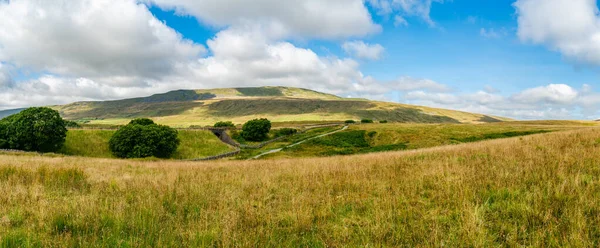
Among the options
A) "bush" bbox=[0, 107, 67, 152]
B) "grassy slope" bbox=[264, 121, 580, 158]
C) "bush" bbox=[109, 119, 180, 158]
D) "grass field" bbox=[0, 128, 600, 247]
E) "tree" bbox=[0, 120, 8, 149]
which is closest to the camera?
"grass field" bbox=[0, 128, 600, 247]

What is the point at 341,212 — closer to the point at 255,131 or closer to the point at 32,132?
the point at 32,132

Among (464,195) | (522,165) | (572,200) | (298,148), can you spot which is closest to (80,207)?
(464,195)

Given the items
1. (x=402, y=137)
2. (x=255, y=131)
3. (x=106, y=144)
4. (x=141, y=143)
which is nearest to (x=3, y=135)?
(x=106, y=144)

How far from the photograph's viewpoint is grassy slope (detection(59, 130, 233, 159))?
188ft

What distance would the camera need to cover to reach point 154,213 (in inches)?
223

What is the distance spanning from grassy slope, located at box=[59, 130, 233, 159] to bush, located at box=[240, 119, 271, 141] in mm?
14908

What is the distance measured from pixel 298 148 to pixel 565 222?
66.9 metres

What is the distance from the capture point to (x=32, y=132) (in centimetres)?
5106

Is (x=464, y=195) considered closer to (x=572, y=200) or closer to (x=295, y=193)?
(x=572, y=200)

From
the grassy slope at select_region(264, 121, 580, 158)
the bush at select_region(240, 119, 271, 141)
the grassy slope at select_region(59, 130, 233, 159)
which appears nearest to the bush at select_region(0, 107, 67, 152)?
the grassy slope at select_region(59, 130, 233, 159)

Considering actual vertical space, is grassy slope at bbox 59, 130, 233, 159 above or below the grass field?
below

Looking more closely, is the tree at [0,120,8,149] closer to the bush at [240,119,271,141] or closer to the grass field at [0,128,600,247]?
the bush at [240,119,271,141]

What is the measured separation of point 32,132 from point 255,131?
53.3m

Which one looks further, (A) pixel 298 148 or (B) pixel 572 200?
(A) pixel 298 148
